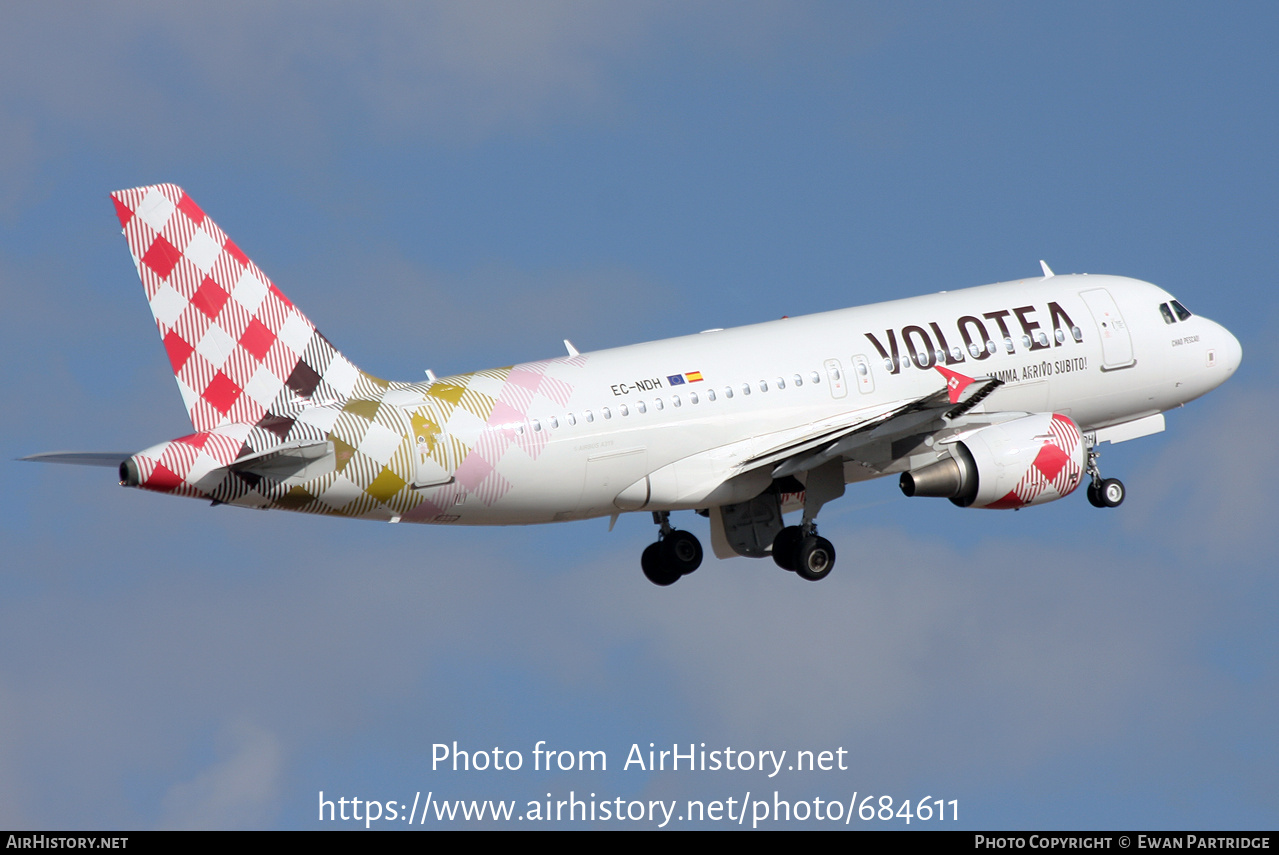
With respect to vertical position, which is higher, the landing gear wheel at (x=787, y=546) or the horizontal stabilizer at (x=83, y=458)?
the landing gear wheel at (x=787, y=546)

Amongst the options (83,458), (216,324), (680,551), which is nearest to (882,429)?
(680,551)

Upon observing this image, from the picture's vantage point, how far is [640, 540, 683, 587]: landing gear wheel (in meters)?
44.7

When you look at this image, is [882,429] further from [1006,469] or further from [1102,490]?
[1102,490]

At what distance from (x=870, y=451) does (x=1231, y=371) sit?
12.5m

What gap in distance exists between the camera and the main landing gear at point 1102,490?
43.4m

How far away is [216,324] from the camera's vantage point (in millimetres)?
35781

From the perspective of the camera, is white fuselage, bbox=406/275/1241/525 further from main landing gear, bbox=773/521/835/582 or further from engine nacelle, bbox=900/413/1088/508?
main landing gear, bbox=773/521/835/582

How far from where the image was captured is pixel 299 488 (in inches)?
1375

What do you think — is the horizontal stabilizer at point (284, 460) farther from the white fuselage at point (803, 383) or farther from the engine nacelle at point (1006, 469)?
the engine nacelle at point (1006, 469)

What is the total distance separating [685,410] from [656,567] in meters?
7.26

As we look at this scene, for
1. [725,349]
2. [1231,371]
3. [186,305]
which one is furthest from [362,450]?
[1231,371]

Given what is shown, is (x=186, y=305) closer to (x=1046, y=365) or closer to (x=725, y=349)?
(x=725, y=349)

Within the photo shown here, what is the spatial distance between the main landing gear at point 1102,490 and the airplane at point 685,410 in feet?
0.17

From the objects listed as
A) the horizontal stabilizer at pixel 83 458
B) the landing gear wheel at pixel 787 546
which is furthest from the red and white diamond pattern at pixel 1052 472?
the horizontal stabilizer at pixel 83 458
